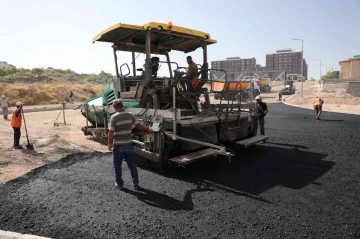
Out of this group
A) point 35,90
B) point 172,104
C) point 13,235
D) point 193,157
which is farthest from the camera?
point 35,90

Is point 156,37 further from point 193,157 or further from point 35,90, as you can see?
point 35,90

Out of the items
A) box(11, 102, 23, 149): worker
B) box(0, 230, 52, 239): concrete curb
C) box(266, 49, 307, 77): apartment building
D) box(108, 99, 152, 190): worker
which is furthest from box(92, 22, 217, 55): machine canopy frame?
box(266, 49, 307, 77): apartment building

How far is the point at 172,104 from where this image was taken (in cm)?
611

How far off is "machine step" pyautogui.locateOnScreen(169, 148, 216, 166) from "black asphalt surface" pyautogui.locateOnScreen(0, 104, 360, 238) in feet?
1.16

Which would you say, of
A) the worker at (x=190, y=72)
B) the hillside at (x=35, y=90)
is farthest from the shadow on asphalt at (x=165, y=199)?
the hillside at (x=35, y=90)

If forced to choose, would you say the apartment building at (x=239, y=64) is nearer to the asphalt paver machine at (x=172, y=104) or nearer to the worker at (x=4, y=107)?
the worker at (x=4, y=107)

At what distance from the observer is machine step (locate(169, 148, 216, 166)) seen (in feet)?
16.1

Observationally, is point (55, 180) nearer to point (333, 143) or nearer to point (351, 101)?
point (333, 143)

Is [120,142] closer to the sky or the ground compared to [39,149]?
closer to the sky

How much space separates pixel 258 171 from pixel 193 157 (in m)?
1.33

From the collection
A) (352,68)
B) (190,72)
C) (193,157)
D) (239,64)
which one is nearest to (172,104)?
(190,72)

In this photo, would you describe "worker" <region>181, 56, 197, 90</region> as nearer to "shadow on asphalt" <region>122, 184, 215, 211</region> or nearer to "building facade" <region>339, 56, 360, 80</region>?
"shadow on asphalt" <region>122, 184, 215, 211</region>

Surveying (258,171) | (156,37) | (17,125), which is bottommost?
(258,171)

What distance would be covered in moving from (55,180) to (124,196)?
152 centimetres
